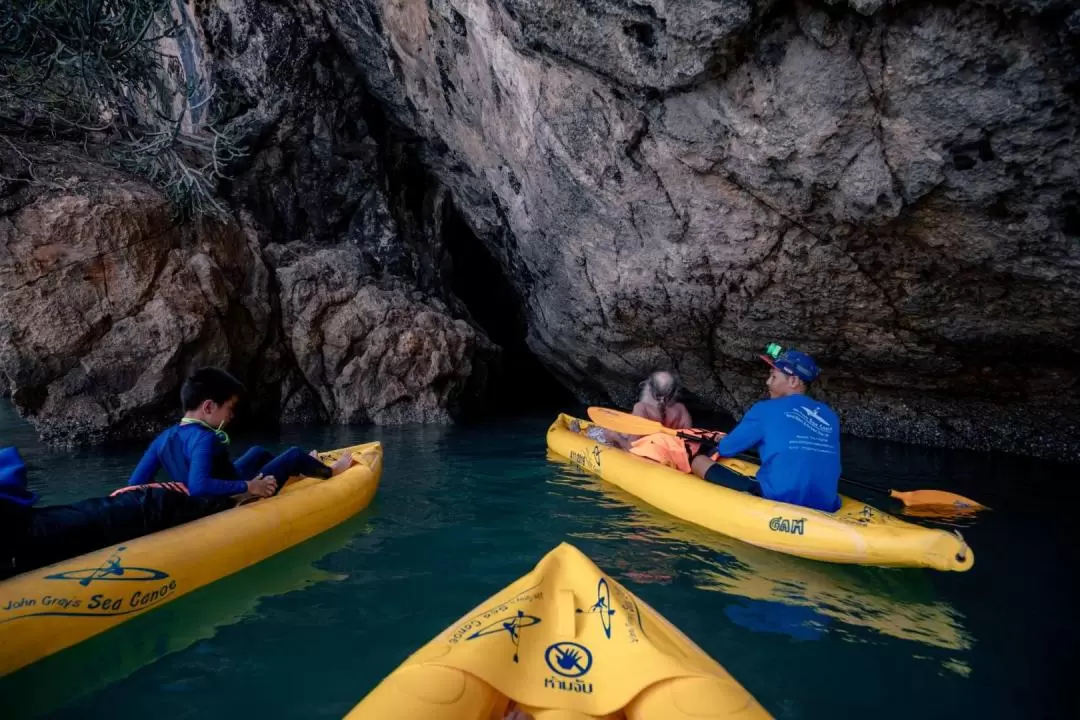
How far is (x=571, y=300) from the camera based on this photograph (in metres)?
9.95

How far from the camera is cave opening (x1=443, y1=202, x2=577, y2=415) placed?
15.1 meters

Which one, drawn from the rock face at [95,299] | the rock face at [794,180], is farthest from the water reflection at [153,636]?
the rock face at [95,299]

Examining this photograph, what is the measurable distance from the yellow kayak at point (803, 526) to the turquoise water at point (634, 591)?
3.9 inches

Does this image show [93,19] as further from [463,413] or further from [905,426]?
[905,426]

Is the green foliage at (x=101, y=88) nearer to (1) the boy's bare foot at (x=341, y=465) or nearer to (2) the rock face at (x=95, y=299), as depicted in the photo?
(2) the rock face at (x=95, y=299)

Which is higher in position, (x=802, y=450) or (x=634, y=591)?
(x=802, y=450)

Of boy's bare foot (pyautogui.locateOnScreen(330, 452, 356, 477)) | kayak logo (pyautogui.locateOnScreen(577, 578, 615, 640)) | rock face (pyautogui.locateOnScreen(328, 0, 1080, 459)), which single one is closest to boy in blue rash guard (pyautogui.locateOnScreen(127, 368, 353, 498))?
boy's bare foot (pyautogui.locateOnScreen(330, 452, 356, 477))

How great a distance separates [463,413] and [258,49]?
699cm

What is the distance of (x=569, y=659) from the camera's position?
1955 mm

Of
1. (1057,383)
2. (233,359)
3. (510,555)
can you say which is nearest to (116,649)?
(510,555)

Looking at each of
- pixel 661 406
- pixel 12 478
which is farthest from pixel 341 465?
pixel 661 406

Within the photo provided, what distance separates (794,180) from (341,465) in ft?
15.3

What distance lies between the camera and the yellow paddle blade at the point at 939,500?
16.2 feet

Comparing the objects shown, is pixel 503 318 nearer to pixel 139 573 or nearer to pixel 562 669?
pixel 139 573
